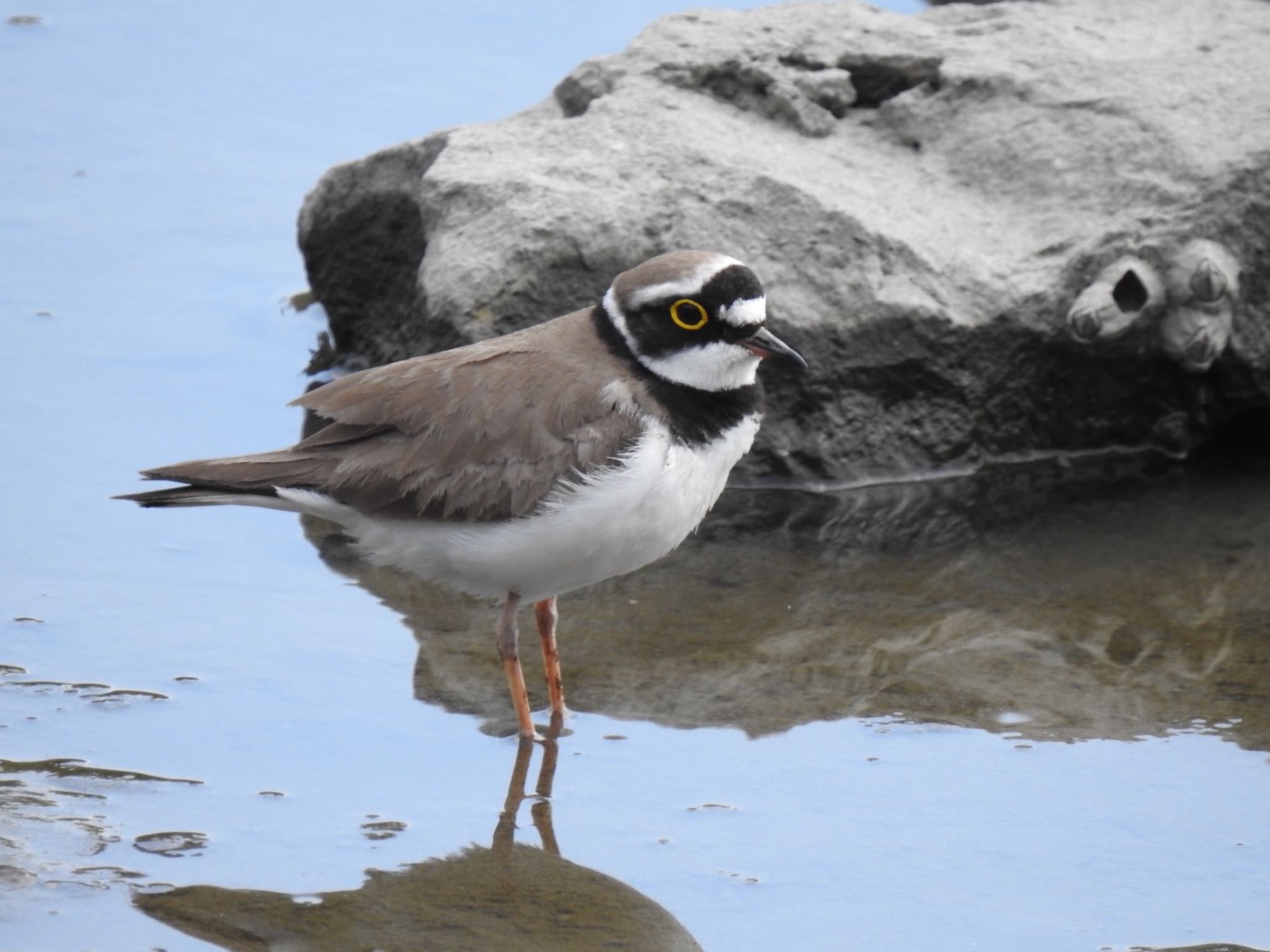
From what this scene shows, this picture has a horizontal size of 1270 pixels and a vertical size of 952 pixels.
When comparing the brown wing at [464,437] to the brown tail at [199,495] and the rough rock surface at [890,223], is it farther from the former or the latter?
A: the rough rock surface at [890,223]

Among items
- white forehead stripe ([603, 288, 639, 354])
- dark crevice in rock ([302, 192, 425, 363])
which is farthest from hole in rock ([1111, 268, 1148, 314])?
dark crevice in rock ([302, 192, 425, 363])

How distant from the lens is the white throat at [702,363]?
20.4ft

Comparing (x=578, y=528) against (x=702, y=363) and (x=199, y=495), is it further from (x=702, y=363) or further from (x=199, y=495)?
(x=199, y=495)

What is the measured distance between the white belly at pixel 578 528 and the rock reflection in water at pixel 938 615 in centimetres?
59

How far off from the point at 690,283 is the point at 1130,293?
9.87ft

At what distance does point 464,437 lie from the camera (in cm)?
621

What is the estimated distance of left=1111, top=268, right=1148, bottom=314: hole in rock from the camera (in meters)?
8.26

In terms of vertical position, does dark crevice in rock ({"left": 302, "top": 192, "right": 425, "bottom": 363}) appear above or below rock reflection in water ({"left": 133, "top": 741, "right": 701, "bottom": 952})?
above

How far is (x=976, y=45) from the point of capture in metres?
9.34

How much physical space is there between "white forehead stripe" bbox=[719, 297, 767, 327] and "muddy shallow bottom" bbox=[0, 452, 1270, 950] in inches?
55.3

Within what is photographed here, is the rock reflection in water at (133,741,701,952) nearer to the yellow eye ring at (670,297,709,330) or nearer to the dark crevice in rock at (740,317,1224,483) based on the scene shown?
the yellow eye ring at (670,297,709,330)

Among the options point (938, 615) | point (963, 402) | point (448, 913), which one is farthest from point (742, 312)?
point (963, 402)

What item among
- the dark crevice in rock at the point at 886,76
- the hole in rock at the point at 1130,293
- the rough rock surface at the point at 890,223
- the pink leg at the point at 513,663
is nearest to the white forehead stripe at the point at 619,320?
the pink leg at the point at 513,663

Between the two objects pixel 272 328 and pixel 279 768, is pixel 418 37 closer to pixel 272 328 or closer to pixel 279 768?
pixel 272 328
